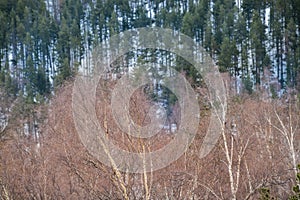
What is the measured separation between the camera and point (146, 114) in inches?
425

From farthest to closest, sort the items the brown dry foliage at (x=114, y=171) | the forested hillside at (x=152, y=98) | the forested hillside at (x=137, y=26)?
the forested hillside at (x=137, y=26) < the forested hillside at (x=152, y=98) < the brown dry foliage at (x=114, y=171)

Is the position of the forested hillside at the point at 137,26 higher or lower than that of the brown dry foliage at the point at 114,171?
higher

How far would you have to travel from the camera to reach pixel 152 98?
14586mm

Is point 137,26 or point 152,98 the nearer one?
point 152,98

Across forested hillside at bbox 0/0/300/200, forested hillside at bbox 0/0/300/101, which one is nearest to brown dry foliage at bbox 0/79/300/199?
forested hillside at bbox 0/0/300/200

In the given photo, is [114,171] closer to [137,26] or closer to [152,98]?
[152,98]

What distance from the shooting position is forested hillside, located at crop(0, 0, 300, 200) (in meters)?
11.7

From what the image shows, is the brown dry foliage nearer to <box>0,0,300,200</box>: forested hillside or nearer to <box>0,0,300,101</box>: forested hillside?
<box>0,0,300,200</box>: forested hillside

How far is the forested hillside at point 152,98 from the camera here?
11.7m

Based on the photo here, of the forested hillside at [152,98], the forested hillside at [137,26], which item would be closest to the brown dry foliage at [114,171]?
the forested hillside at [152,98]

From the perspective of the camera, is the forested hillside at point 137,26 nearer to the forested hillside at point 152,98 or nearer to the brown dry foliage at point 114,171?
the forested hillside at point 152,98

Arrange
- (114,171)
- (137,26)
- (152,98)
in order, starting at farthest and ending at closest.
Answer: (137,26), (152,98), (114,171)

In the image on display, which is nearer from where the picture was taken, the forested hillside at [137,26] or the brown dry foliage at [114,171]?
the brown dry foliage at [114,171]

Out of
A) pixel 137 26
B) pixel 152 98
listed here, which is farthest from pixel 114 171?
pixel 137 26
